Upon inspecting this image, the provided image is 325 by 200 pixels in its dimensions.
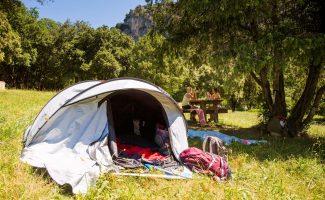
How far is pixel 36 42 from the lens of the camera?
110 feet

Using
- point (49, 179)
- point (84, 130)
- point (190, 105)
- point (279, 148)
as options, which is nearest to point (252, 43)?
point (279, 148)

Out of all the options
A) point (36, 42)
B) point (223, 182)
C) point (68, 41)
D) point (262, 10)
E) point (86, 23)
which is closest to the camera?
point (223, 182)

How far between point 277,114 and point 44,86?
3167cm

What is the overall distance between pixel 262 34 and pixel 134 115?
13.5 ft

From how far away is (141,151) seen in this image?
22.2 feet

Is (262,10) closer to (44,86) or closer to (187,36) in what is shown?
(187,36)

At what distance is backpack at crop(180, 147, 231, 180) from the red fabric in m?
0.55

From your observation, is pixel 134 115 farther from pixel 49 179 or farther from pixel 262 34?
pixel 262 34

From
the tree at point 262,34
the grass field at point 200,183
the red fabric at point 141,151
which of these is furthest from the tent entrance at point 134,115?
the tree at point 262,34

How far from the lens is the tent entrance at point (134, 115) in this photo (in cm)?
821

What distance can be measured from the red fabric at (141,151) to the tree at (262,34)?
10.8ft

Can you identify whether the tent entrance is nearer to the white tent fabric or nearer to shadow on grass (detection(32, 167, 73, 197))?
the white tent fabric

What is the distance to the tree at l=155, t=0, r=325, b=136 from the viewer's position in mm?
8242

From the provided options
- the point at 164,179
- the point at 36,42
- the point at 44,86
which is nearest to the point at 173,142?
the point at 164,179
